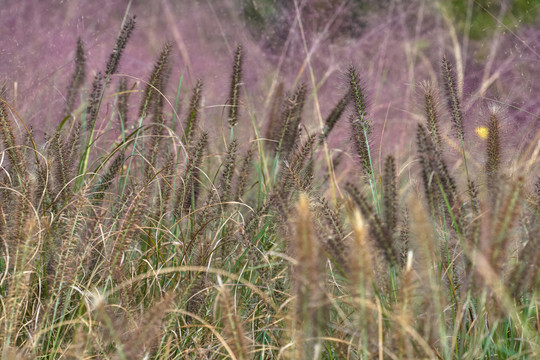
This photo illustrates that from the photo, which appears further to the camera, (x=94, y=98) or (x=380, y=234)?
(x=94, y=98)

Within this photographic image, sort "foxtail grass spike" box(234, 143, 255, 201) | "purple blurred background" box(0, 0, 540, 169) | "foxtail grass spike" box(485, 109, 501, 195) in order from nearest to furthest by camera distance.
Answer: "foxtail grass spike" box(485, 109, 501, 195) → "foxtail grass spike" box(234, 143, 255, 201) → "purple blurred background" box(0, 0, 540, 169)

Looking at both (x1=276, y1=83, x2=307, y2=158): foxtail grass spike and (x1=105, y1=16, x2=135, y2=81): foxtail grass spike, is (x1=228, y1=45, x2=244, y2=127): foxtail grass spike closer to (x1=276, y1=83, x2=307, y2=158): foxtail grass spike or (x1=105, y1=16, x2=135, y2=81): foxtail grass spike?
(x1=276, y1=83, x2=307, y2=158): foxtail grass spike

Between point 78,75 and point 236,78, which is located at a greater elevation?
point 236,78

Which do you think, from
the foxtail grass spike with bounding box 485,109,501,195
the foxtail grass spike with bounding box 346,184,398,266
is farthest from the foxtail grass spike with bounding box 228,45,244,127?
the foxtail grass spike with bounding box 346,184,398,266

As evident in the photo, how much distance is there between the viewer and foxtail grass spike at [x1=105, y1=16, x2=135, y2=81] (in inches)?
60.4

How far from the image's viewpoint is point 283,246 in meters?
1.53

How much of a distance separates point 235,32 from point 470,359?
7.99 feet

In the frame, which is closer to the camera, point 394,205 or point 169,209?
point 394,205

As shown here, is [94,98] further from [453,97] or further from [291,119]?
[453,97]

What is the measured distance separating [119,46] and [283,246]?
2.16 feet

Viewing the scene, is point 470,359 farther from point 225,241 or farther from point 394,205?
point 225,241

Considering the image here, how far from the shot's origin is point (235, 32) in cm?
310

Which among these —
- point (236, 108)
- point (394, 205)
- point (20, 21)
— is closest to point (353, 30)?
point (20, 21)

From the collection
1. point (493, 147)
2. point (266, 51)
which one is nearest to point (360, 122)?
point (493, 147)
